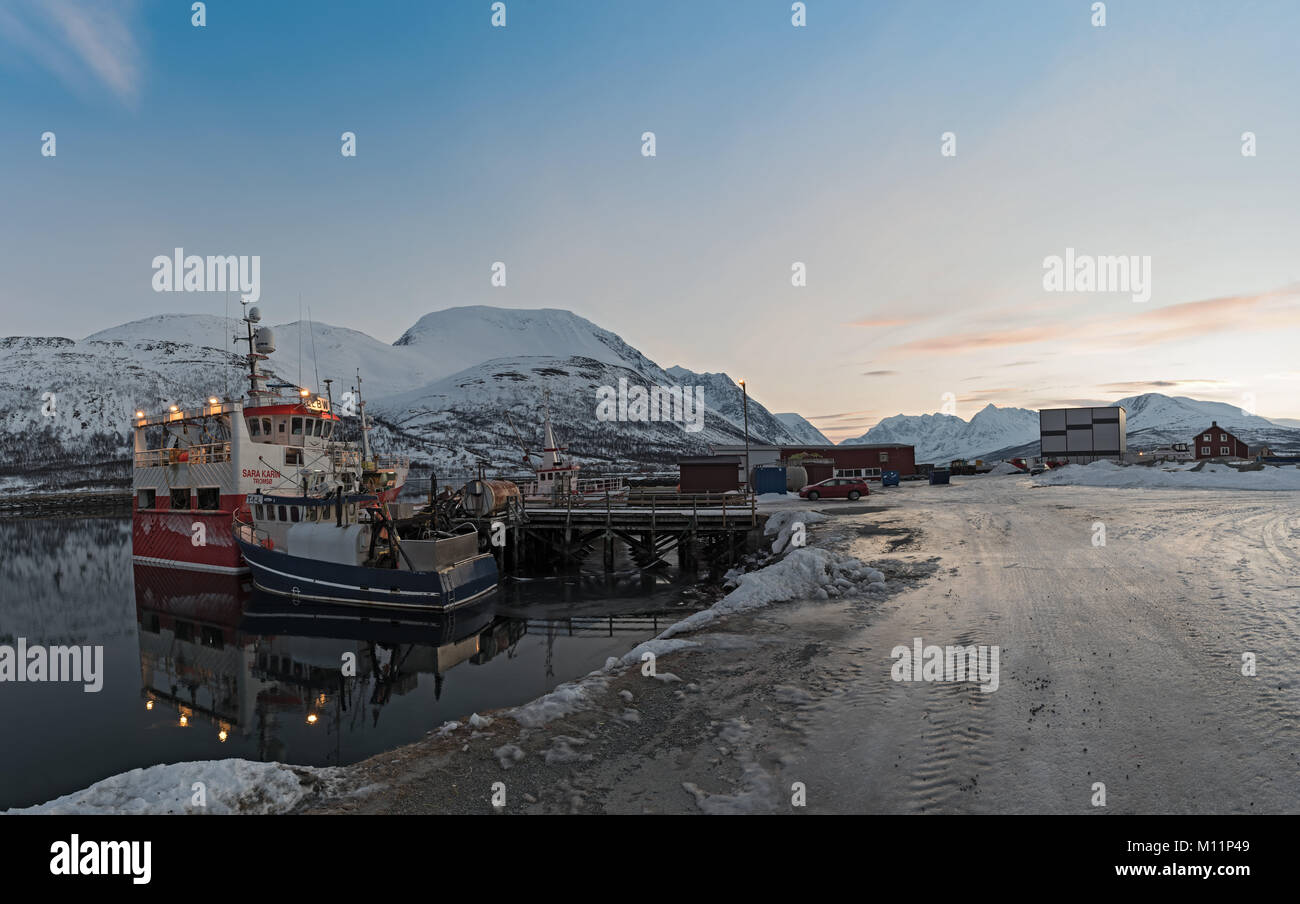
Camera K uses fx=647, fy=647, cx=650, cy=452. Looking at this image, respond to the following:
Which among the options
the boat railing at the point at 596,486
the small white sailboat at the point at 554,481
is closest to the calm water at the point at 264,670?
the small white sailboat at the point at 554,481

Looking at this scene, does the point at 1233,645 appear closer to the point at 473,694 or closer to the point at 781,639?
the point at 781,639

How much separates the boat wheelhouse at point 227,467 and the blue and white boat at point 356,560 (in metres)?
3.30

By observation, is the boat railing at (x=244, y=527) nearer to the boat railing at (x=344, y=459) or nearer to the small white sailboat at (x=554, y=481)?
the boat railing at (x=344, y=459)

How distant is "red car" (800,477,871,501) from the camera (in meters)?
50.9

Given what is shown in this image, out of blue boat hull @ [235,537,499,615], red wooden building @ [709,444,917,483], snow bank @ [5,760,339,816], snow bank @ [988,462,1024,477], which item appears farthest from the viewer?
snow bank @ [988,462,1024,477]

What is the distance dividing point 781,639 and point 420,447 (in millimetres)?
163337

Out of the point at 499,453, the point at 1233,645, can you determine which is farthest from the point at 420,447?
the point at 1233,645

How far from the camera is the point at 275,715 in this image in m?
15.9

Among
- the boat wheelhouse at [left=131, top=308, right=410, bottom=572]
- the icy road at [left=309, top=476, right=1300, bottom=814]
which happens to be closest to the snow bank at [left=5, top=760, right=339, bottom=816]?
the icy road at [left=309, top=476, right=1300, bottom=814]

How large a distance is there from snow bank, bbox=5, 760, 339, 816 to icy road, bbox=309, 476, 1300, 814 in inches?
34.1

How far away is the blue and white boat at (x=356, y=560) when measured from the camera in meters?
25.1

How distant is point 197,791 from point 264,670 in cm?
1313

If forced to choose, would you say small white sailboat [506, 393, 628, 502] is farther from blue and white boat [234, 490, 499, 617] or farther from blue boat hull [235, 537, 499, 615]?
blue boat hull [235, 537, 499, 615]

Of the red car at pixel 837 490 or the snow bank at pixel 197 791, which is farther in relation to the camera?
the red car at pixel 837 490
